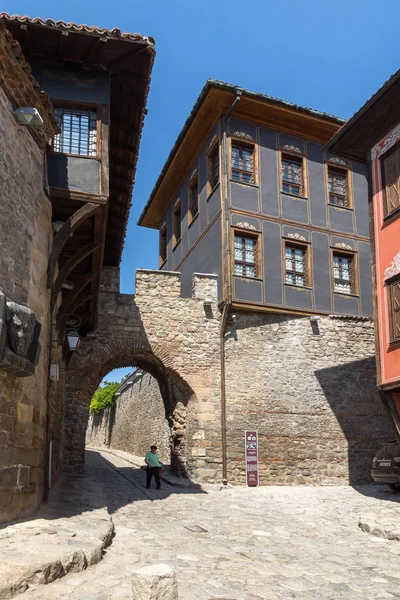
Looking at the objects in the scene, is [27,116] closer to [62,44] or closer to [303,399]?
[62,44]

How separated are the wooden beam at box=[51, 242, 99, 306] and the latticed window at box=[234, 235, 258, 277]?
593 cm

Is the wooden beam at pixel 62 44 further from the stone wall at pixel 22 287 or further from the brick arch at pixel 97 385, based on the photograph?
the brick arch at pixel 97 385

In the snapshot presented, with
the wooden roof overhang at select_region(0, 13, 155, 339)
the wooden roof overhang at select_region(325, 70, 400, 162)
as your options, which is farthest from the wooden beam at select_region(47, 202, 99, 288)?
the wooden roof overhang at select_region(325, 70, 400, 162)

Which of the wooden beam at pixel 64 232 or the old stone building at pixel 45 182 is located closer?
the old stone building at pixel 45 182

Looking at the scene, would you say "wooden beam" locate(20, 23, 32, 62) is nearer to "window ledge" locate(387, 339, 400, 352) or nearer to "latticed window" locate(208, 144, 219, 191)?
"latticed window" locate(208, 144, 219, 191)

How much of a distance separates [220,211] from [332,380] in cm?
520

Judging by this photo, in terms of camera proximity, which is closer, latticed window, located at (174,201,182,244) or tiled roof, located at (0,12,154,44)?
tiled roof, located at (0,12,154,44)

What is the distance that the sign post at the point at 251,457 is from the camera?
13961 millimetres

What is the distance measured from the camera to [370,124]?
41.2 feet

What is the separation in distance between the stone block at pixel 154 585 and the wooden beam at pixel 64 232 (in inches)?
194

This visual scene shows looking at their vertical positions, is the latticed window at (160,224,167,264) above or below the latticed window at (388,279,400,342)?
above

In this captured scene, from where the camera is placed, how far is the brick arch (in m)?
13.8

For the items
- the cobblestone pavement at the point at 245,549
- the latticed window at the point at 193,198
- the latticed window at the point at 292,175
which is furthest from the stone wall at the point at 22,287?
the latticed window at the point at 193,198

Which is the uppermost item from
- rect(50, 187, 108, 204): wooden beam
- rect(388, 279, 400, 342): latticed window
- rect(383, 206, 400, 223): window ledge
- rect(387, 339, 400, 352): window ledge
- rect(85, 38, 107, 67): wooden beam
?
rect(85, 38, 107, 67): wooden beam
